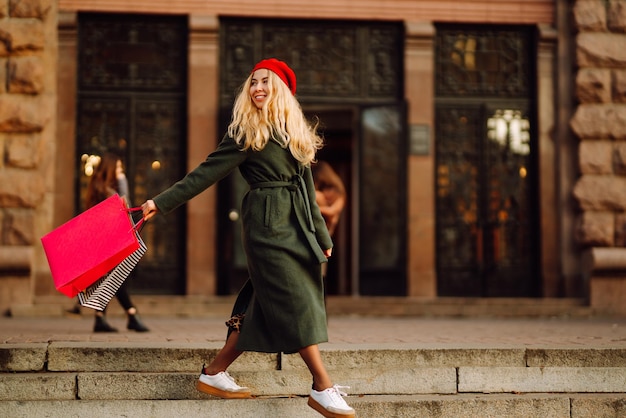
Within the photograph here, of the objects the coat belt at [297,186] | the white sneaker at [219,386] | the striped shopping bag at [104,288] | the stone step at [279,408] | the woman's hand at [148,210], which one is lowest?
the stone step at [279,408]

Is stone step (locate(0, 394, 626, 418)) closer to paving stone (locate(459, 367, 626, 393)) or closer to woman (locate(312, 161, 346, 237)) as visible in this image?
paving stone (locate(459, 367, 626, 393))

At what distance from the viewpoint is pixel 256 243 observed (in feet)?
19.3

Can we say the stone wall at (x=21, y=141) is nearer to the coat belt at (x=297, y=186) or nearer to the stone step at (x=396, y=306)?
the stone step at (x=396, y=306)

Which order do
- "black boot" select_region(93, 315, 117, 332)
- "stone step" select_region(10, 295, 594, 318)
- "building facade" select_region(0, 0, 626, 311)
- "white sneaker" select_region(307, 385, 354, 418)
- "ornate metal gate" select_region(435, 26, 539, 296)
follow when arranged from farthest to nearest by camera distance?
"ornate metal gate" select_region(435, 26, 539, 296), "building facade" select_region(0, 0, 626, 311), "stone step" select_region(10, 295, 594, 318), "black boot" select_region(93, 315, 117, 332), "white sneaker" select_region(307, 385, 354, 418)

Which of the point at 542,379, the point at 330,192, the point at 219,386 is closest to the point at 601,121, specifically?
the point at 330,192

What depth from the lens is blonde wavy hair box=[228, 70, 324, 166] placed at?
5.96m

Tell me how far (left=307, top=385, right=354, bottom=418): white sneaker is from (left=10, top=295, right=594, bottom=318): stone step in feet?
22.2

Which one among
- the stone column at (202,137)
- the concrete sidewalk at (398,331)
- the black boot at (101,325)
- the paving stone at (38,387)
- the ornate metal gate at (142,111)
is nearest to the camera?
the paving stone at (38,387)

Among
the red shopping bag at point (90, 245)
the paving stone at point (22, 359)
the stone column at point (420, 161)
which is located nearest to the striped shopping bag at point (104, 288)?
the red shopping bag at point (90, 245)

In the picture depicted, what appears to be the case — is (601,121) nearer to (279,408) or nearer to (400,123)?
(400,123)

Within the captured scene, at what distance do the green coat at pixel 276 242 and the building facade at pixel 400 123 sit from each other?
7.67m

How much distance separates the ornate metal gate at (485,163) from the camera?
1420 centimetres

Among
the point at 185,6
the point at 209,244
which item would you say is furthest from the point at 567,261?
the point at 185,6

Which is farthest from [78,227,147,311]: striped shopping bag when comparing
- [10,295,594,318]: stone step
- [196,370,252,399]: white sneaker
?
[10,295,594,318]: stone step
